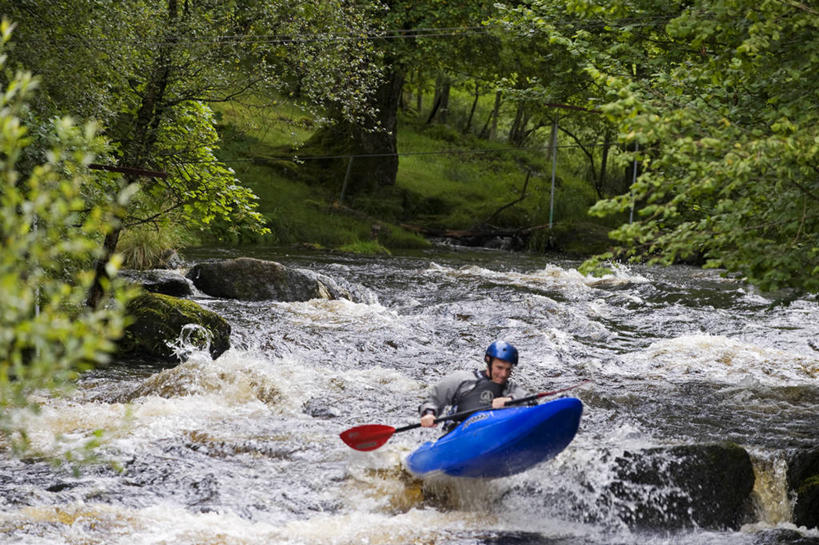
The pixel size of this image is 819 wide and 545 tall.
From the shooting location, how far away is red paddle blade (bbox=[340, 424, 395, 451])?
6859mm

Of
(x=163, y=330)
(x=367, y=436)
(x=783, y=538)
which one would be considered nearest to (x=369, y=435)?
(x=367, y=436)

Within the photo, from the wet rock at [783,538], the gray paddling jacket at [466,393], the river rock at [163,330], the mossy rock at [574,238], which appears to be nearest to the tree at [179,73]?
the river rock at [163,330]

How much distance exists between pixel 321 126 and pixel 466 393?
7.32m

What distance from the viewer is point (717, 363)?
1058 centimetres

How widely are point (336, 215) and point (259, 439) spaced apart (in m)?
17.2

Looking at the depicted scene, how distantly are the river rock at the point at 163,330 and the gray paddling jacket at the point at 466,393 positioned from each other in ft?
13.5

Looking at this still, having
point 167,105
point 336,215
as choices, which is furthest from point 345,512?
point 336,215

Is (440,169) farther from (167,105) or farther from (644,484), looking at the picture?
(644,484)

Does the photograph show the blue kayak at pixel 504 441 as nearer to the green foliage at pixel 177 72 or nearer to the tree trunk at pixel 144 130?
the green foliage at pixel 177 72

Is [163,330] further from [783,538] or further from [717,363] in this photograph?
[783,538]

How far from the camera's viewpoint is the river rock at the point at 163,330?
1017 cm

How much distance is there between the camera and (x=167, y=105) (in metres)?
10.8

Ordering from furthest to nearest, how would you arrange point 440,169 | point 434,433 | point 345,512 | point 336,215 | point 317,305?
point 440,169 < point 336,215 < point 317,305 < point 434,433 < point 345,512

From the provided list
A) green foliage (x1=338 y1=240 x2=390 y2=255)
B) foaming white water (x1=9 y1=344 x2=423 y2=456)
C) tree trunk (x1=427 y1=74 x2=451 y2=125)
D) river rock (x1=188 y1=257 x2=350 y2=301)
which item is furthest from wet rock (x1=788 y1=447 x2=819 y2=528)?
tree trunk (x1=427 y1=74 x2=451 y2=125)
